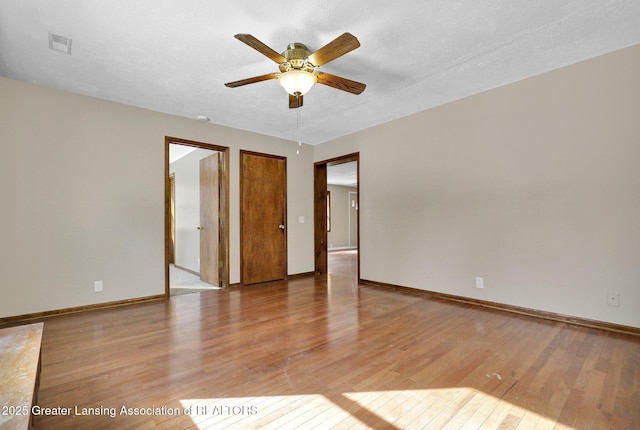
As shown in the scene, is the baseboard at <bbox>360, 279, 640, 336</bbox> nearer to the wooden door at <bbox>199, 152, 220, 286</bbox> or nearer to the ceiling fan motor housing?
the wooden door at <bbox>199, 152, 220, 286</bbox>

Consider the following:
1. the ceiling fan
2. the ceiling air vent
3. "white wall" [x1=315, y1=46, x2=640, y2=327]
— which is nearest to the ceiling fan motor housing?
the ceiling fan

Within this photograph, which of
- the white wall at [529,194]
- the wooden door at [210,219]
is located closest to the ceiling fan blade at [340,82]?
the white wall at [529,194]

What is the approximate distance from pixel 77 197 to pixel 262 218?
2538 millimetres

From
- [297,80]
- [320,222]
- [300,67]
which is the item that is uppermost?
[300,67]

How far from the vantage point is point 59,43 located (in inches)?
97.8

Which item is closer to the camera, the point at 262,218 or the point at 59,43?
the point at 59,43

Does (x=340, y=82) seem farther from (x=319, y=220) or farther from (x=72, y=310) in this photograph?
(x=72, y=310)

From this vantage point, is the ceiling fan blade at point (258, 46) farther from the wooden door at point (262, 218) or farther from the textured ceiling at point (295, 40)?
the wooden door at point (262, 218)

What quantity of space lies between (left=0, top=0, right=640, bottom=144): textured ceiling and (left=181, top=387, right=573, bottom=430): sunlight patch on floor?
263cm

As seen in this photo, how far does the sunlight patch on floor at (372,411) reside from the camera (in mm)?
1504

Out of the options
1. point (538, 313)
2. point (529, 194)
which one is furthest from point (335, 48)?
point (538, 313)

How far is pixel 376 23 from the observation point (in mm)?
→ 2256

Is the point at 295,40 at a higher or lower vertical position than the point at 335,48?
higher

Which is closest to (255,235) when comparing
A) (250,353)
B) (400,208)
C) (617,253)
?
(400,208)
